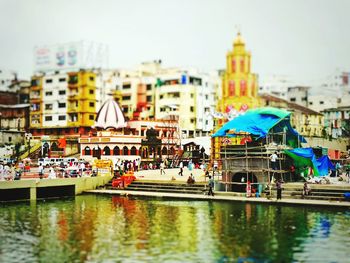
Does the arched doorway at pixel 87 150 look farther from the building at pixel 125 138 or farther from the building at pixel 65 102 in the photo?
the building at pixel 65 102

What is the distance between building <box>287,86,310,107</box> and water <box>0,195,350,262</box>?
7673 cm

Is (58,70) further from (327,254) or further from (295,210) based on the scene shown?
(327,254)

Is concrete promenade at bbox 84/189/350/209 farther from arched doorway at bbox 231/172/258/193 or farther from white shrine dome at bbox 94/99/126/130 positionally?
white shrine dome at bbox 94/99/126/130

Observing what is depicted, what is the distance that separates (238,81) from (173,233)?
68.8 meters

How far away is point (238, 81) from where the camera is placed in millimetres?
91000

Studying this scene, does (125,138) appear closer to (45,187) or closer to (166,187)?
(45,187)

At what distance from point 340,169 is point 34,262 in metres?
36.1

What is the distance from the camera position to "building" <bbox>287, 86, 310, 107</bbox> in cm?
10787

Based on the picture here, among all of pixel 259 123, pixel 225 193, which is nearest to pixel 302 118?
pixel 259 123

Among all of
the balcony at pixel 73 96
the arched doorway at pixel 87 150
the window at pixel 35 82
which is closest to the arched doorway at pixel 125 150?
the arched doorway at pixel 87 150

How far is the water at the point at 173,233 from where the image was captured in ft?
65.9

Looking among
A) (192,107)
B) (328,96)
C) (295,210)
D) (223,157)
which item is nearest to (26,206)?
(223,157)

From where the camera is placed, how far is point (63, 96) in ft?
273

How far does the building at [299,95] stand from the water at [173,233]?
252 ft
